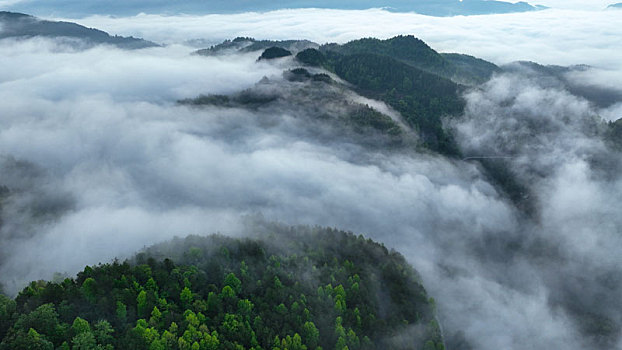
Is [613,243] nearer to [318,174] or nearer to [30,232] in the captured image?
[318,174]

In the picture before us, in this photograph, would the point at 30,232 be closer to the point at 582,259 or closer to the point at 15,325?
the point at 15,325

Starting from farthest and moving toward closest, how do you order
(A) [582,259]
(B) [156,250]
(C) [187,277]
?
1. (A) [582,259]
2. (B) [156,250]
3. (C) [187,277]

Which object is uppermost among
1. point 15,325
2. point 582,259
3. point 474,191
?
point 15,325

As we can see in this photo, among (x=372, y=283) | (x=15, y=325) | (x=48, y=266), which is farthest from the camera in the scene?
(x=48, y=266)

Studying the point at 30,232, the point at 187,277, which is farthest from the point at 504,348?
the point at 30,232

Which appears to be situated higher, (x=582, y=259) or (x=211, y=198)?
(x=211, y=198)

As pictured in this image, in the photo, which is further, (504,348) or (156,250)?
(504,348)

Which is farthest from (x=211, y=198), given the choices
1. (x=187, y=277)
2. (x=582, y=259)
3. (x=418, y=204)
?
(x=582, y=259)
